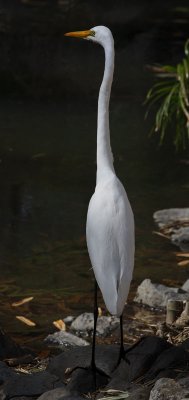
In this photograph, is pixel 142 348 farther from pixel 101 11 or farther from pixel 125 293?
pixel 101 11

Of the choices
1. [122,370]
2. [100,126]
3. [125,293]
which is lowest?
[122,370]

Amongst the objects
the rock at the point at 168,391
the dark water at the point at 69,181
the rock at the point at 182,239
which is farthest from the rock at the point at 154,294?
the rock at the point at 168,391

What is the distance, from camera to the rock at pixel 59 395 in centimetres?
360

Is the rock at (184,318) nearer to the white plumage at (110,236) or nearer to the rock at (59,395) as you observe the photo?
the white plumage at (110,236)

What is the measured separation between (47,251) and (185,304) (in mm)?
1512

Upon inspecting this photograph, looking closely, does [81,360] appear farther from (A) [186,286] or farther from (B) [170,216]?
(B) [170,216]

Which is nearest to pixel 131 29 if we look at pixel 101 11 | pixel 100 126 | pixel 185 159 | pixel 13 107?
pixel 101 11

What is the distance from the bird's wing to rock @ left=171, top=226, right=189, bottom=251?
2.42 meters

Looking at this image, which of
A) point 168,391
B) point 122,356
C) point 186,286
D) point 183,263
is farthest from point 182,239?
point 168,391

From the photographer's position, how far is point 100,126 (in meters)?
4.15

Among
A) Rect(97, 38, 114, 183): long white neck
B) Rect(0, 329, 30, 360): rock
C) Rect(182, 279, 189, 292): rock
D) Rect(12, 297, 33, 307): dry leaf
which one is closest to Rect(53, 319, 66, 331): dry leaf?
Rect(12, 297, 33, 307): dry leaf

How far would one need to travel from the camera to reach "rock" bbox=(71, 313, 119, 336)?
203 inches

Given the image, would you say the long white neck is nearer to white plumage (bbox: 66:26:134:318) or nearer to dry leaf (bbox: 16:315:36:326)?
white plumage (bbox: 66:26:134:318)

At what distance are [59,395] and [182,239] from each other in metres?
2.96
